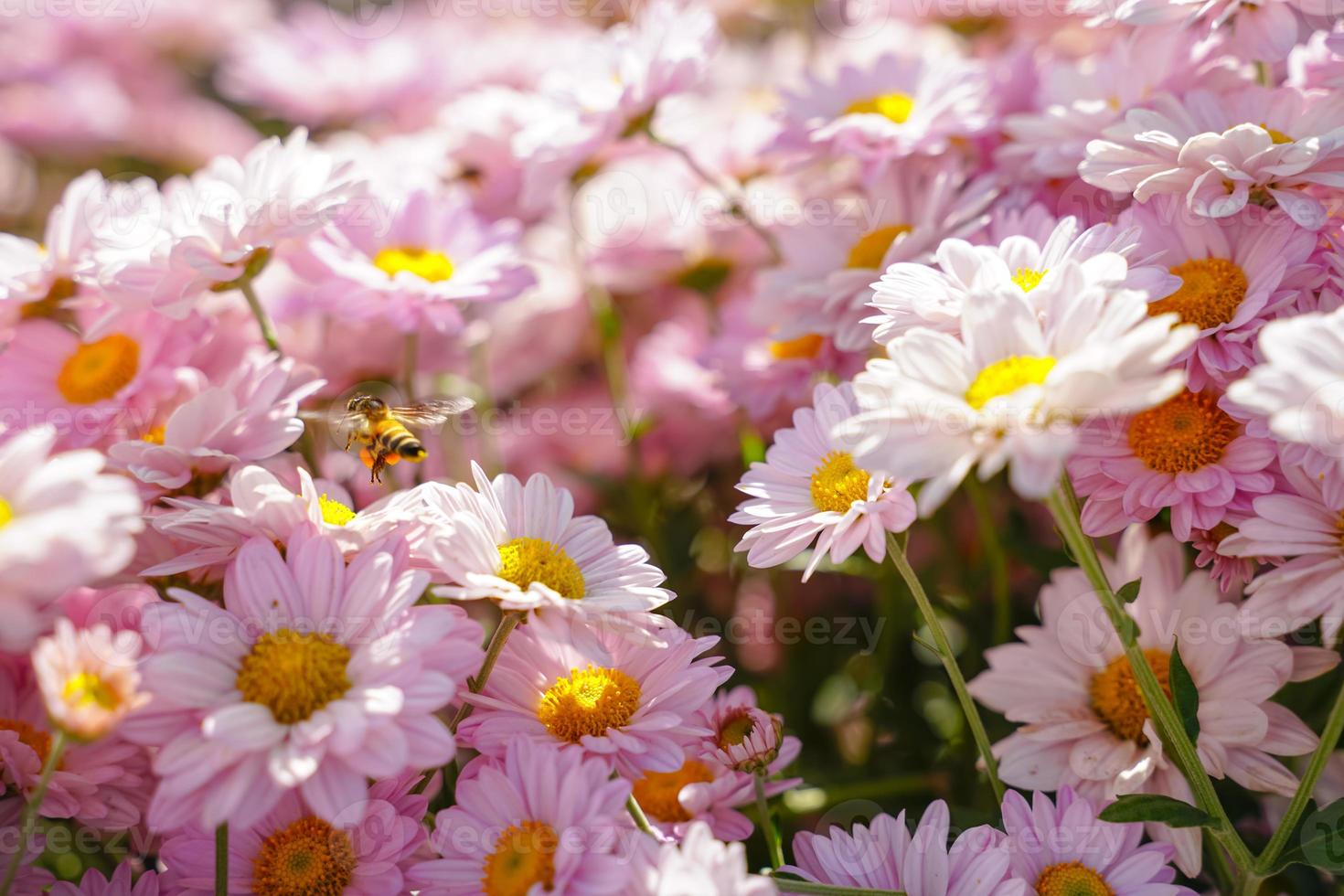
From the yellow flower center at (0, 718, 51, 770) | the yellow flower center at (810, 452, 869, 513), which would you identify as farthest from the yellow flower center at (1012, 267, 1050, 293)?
the yellow flower center at (0, 718, 51, 770)

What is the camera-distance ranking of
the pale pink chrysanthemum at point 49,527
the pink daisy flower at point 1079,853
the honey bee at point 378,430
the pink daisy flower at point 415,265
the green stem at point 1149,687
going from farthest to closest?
the pink daisy flower at point 415,265, the honey bee at point 378,430, the pink daisy flower at point 1079,853, the green stem at point 1149,687, the pale pink chrysanthemum at point 49,527

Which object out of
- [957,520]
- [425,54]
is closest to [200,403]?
[957,520]

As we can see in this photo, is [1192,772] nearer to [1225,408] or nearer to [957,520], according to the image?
[1225,408]

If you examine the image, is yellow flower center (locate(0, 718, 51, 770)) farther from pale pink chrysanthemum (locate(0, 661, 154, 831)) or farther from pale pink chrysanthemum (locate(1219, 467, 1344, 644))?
pale pink chrysanthemum (locate(1219, 467, 1344, 644))

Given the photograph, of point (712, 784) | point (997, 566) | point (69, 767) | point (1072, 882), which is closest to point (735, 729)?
point (712, 784)

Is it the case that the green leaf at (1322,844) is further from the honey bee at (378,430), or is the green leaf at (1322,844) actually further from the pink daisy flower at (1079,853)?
the honey bee at (378,430)

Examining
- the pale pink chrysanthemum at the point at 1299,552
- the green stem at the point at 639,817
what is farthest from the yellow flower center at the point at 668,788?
the pale pink chrysanthemum at the point at 1299,552
